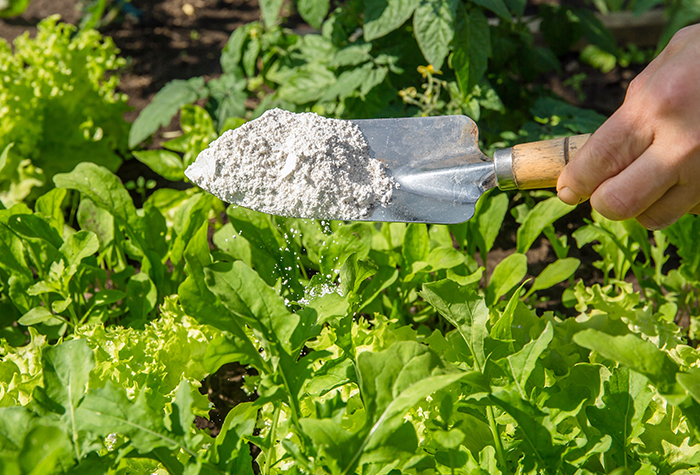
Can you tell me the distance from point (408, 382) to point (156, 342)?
30.5 inches

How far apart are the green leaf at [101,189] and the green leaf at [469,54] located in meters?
1.13

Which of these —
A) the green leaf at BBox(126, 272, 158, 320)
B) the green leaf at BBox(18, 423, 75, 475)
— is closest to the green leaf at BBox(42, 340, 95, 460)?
the green leaf at BBox(18, 423, 75, 475)

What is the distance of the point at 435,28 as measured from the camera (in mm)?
1830

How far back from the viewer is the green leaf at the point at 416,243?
61.8 inches

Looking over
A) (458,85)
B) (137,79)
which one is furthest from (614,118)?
(137,79)

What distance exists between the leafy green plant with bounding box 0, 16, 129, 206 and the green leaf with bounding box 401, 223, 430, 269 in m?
1.55

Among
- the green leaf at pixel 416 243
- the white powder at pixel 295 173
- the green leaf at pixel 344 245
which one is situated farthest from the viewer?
the green leaf at pixel 416 243

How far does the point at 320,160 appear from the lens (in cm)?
132

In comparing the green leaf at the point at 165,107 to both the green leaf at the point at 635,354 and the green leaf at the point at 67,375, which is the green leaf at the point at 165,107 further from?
the green leaf at the point at 635,354

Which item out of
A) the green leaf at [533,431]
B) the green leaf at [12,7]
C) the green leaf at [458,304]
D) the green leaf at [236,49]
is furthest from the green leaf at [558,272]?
the green leaf at [12,7]

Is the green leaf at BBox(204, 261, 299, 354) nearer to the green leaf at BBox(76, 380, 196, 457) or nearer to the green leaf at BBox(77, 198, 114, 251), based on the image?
the green leaf at BBox(76, 380, 196, 457)

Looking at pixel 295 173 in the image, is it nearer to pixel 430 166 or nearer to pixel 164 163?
pixel 430 166

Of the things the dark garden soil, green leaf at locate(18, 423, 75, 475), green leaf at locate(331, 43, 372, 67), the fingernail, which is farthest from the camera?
the dark garden soil

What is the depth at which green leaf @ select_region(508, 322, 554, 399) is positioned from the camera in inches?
39.9
